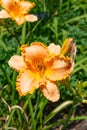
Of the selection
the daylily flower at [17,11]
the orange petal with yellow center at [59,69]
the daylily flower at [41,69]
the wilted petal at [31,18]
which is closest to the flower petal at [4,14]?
the daylily flower at [17,11]

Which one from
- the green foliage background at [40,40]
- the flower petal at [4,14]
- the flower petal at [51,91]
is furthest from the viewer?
the green foliage background at [40,40]

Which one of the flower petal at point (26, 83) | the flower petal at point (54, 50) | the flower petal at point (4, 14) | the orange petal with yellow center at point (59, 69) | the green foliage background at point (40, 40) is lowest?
the green foliage background at point (40, 40)

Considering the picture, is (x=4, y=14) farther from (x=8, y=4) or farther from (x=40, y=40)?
(x=40, y=40)

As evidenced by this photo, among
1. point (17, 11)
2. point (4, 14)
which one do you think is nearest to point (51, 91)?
point (4, 14)

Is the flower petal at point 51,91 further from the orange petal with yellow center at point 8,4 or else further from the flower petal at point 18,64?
the orange petal with yellow center at point 8,4

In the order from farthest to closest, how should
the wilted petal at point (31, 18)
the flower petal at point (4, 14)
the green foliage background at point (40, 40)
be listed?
the green foliage background at point (40, 40) → the wilted petal at point (31, 18) → the flower petal at point (4, 14)

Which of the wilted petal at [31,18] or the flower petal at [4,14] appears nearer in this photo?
the flower petal at [4,14]
